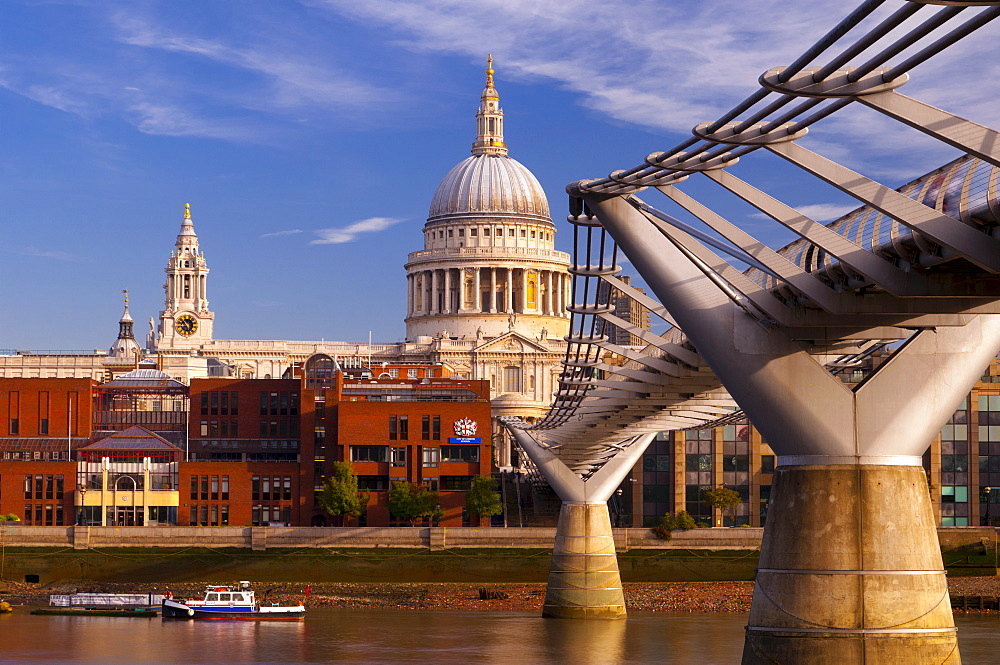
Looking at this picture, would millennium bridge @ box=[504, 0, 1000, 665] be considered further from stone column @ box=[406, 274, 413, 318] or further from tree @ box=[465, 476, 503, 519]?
stone column @ box=[406, 274, 413, 318]

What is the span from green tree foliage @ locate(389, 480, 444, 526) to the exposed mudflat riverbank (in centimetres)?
1210

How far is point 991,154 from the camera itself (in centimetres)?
1638

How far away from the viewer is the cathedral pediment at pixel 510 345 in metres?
171

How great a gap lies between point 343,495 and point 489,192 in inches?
4112

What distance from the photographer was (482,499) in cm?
9450

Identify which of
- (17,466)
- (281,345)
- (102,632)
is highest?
(281,345)

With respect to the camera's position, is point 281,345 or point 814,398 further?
point 281,345

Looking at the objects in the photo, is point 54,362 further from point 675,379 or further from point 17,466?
point 675,379

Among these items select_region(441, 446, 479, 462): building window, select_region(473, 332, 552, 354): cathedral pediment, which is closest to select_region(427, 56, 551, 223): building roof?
select_region(473, 332, 552, 354): cathedral pediment

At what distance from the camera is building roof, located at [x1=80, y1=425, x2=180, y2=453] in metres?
96.4

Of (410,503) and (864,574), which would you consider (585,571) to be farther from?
(864,574)

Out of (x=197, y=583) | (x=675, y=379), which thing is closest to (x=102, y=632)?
(x=197, y=583)

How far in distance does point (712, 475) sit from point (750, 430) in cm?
326

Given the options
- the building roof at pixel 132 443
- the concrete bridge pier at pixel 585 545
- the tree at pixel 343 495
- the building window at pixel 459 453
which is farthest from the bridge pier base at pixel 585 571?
the building roof at pixel 132 443
